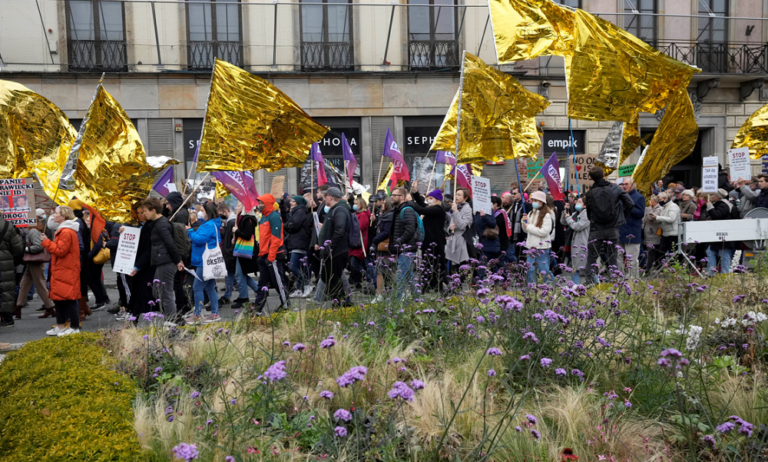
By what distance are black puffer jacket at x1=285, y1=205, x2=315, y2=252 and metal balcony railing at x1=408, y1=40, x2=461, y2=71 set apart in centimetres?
1291

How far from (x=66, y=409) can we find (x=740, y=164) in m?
14.2

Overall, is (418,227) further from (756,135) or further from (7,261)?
(756,135)

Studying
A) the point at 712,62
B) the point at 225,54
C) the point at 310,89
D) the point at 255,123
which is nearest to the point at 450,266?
the point at 255,123

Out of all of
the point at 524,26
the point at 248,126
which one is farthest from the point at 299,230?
the point at 524,26

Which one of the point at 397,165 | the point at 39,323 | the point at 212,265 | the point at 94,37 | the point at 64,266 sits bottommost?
the point at 39,323

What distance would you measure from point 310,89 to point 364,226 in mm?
11565

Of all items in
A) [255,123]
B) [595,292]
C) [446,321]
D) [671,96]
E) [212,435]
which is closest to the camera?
[212,435]

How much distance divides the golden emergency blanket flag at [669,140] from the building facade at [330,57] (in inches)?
447

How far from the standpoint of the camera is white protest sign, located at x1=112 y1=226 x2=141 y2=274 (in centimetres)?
757

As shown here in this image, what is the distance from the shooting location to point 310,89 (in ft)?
71.3

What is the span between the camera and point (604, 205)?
8797 mm

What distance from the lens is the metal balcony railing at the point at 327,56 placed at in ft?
72.0

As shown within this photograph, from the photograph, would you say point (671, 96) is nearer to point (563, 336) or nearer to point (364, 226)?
point (364, 226)

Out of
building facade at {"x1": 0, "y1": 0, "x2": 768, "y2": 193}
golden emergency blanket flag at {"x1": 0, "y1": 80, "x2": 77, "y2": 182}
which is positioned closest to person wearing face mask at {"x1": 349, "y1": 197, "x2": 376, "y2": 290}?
golden emergency blanket flag at {"x1": 0, "y1": 80, "x2": 77, "y2": 182}
